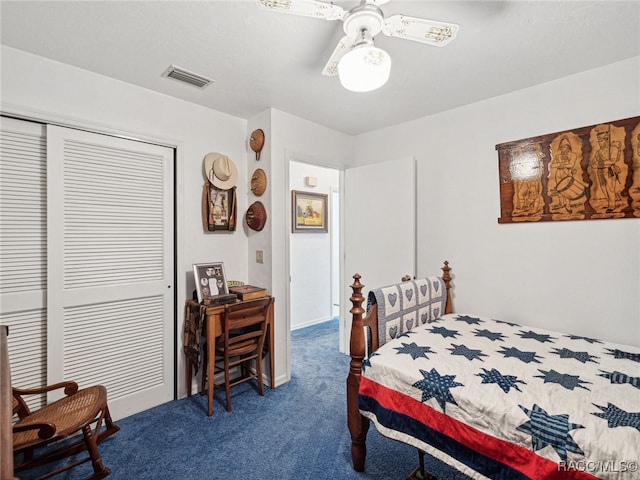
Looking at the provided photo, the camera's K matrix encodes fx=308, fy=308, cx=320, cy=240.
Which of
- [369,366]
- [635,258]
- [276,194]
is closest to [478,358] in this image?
[369,366]

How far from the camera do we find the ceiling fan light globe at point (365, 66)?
1.25 metres

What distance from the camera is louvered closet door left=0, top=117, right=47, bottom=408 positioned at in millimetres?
1911

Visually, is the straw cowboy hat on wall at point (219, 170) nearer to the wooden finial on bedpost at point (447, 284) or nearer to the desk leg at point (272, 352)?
the desk leg at point (272, 352)

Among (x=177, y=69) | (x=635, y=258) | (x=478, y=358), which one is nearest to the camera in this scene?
(x=478, y=358)

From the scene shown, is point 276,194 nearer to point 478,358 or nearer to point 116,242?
point 116,242

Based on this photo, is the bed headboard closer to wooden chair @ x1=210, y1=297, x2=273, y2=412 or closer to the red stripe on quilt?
the red stripe on quilt

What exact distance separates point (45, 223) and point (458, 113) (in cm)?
→ 329

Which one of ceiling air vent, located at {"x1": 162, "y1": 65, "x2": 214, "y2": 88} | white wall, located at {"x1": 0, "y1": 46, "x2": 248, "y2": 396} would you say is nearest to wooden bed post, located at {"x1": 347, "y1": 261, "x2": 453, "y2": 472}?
white wall, located at {"x1": 0, "y1": 46, "x2": 248, "y2": 396}

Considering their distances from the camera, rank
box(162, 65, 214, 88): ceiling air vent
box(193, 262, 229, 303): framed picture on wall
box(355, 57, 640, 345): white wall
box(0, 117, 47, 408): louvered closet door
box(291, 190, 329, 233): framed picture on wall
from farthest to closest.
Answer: box(291, 190, 329, 233): framed picture on wall < box(193, 262, 229, 303): framed picture on wall < box(162, 65, 214, 88): ceiling air vent < box(355, 57, 640, 345): white wall < box(0, 117, 47, 408): louvered closet door

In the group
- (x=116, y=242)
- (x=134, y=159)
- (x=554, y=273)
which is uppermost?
(x=134, y=159)

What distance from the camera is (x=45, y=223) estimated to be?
80.4 inches

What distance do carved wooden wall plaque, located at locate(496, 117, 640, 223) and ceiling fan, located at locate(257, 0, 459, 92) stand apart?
1453 millimetres

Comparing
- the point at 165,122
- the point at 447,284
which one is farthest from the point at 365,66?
the point at 447,284

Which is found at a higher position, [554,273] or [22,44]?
[22,44]
